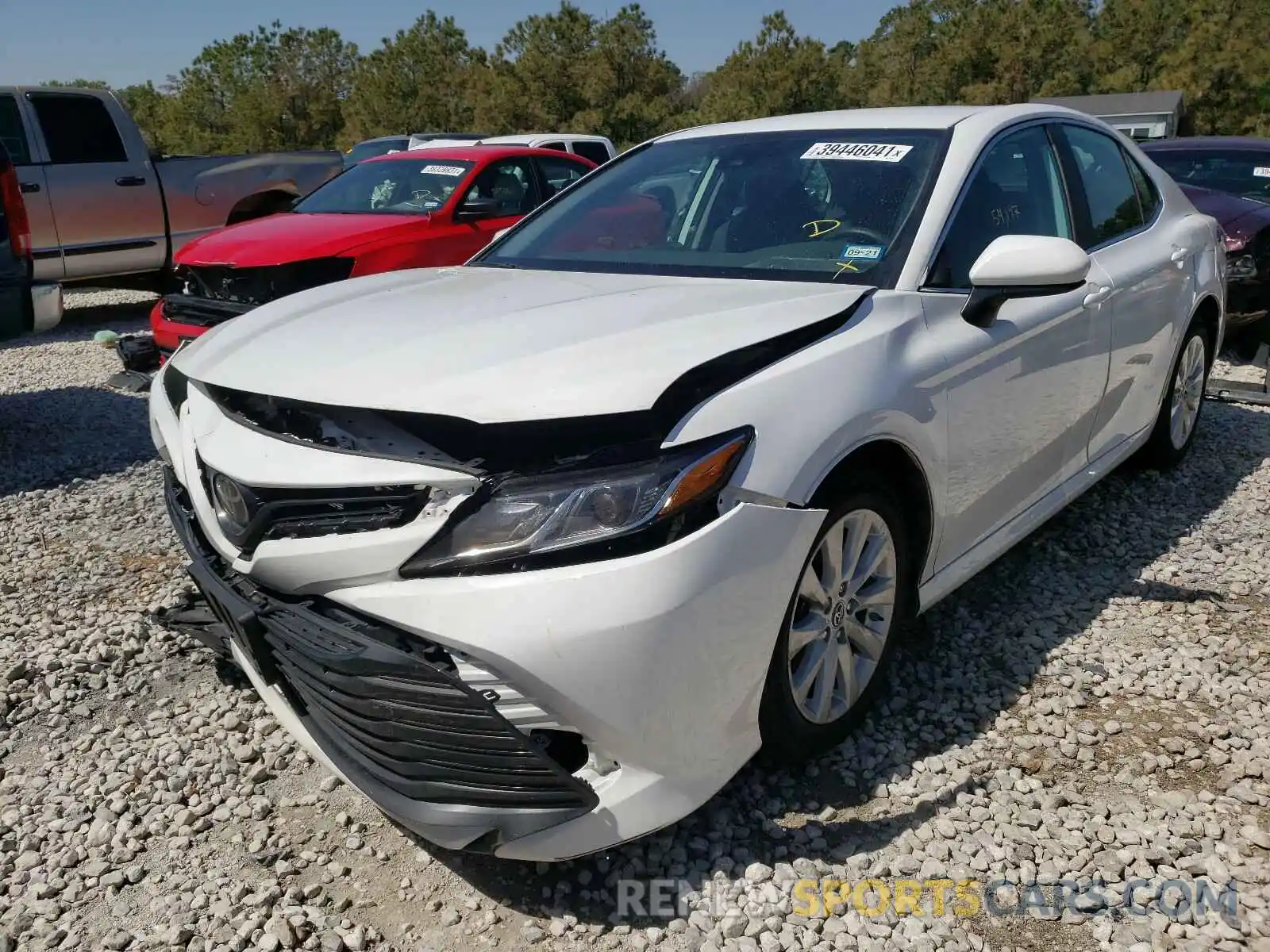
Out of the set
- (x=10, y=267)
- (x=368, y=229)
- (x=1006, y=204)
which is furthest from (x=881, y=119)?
(x=10, y=267)

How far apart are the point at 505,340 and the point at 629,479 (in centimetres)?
54

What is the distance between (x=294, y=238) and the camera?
6.31 metres

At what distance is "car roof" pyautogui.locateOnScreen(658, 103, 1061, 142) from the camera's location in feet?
10.6

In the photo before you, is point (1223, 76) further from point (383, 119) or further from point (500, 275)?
point (500, 275)

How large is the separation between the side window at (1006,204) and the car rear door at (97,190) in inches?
316

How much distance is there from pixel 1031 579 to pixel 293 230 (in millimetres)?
5004

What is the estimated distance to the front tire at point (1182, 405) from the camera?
448 centimetres

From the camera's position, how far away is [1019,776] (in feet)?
8.51

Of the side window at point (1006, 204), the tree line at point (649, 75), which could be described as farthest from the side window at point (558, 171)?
the tree line at point (649, 75)

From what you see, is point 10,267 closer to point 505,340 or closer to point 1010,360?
point 505,340

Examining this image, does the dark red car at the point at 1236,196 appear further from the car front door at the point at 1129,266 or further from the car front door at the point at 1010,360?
the car front door at the point at 1010,360

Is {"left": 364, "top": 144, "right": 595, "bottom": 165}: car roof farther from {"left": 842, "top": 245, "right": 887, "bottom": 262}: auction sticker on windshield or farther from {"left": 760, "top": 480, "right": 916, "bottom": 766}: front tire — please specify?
{"left": 760, "top": 480, "right": 916, "bottom": 766}: front tire

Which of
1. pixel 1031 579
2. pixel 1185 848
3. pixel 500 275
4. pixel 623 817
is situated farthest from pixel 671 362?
pixel 1031 579
